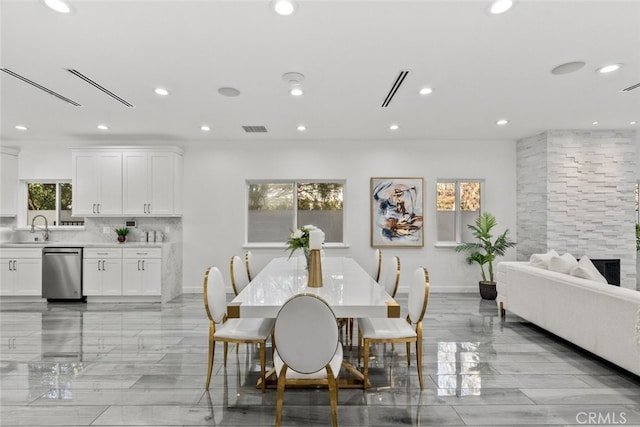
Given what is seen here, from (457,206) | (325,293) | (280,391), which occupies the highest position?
(457,206)

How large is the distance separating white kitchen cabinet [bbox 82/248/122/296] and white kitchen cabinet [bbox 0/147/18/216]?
6.03ft

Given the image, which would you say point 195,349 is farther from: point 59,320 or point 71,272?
point 71,272

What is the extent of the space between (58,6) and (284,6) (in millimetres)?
1445

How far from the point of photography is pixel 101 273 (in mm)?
5289

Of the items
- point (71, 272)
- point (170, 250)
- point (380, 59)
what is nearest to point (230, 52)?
point (380, 59)

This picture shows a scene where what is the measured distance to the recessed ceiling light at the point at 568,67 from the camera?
9.65 ft

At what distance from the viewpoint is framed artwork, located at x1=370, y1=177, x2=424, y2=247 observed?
5.87m

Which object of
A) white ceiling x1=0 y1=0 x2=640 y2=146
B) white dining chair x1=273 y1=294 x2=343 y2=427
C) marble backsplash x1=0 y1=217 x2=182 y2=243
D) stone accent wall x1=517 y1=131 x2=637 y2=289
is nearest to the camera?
white dining chair x1=273 y1=294 x2=343 y2=427

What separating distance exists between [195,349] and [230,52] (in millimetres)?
2770

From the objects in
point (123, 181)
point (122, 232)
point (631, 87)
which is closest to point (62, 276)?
point (122, 232)

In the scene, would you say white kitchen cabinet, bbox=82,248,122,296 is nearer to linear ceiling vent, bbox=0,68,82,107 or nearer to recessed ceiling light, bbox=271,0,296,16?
linear ceiling vent, bbox=0,68,82,107

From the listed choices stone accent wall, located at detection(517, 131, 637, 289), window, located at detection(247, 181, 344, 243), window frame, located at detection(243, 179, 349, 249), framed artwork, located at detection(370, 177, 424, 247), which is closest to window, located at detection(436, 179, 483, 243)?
framed artwork, located at detection(370, 177, 424, 247)

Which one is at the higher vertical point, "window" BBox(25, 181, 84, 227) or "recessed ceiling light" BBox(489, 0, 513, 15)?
"recessed ceiling light" BBox(489, 0, 513, 15)
